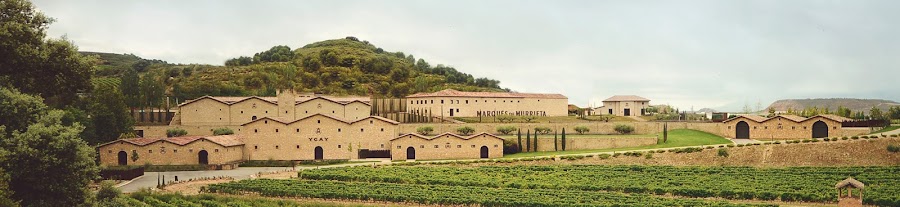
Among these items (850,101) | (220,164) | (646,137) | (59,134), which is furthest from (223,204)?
(850,101)

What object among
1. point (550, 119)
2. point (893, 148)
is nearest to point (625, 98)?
point (550, 119)

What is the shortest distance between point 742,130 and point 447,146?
23.7 metres

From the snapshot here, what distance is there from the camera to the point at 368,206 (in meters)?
34.9

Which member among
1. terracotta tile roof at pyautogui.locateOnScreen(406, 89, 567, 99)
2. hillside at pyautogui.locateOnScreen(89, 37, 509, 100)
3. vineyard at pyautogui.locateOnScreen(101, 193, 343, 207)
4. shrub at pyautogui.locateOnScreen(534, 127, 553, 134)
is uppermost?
hillside at pyautogui.locateOnScreen(89, 37, 509, 100)

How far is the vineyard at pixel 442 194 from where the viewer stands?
34.0m

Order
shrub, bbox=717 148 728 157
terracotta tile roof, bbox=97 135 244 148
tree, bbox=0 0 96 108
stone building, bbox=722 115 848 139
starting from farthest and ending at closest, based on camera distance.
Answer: stone building, bbox=722 115 848 139
terracotta tile roof, bbox=97 135 244 148
shrub, bbox=717 148 728 157
tree, bbox=0 0 96 108

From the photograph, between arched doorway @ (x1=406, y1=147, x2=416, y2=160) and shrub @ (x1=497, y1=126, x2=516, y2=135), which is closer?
arched doorway @ (x1=406, y1=147, x2=416, y2=160)

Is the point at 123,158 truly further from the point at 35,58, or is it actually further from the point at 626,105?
the point at 626,105

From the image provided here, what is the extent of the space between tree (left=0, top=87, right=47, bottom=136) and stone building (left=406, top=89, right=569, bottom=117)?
5227cm

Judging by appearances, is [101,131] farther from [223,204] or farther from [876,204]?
[876,204]

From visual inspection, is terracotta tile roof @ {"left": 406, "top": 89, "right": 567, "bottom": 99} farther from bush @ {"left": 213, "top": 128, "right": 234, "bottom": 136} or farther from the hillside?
bush @ {"left": 213, "top": 128, "right": 234, "bottom": 136}

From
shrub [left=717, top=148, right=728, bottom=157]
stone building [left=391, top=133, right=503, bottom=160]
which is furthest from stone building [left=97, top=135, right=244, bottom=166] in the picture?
shrub [left=717, top=148, right=728, bottom=157]

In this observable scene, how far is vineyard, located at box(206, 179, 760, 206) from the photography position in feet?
112

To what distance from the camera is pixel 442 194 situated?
3678 centimetres
